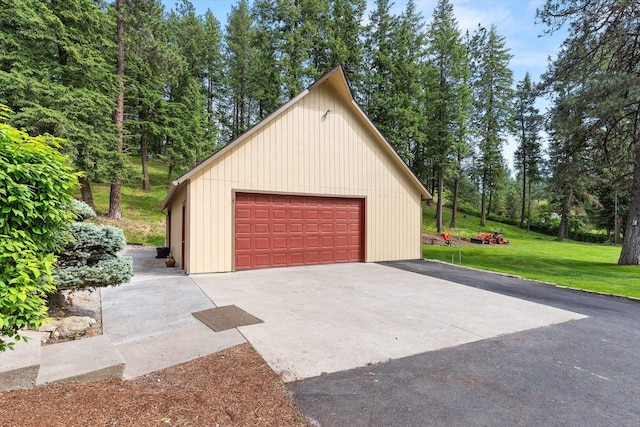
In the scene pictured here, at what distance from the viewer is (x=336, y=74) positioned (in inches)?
392

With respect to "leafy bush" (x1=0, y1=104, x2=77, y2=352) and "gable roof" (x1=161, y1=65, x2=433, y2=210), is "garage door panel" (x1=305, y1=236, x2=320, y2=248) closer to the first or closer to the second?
"gable roof" (x1=161, y1=65, x2=433, y2=210)

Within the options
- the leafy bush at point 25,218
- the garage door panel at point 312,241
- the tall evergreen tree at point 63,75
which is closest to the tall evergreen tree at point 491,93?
the garage door panel at point 312,241

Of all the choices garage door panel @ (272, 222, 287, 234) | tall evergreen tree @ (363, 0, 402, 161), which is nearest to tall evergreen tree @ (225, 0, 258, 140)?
tall evergreen tree @ (363, 0, 402, 161)

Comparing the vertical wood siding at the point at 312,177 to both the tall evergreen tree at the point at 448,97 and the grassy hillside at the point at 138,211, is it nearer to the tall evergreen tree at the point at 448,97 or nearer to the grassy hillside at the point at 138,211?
the grassy hillside at the point at 138,211

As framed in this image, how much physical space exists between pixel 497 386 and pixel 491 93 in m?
33.2

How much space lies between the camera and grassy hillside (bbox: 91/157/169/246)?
1602cm

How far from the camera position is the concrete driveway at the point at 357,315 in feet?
11.9

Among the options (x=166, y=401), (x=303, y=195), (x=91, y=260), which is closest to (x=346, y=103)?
(x=303, y=195)

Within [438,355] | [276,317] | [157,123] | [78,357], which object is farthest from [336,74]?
[157,123]

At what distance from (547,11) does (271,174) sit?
11.8 meters

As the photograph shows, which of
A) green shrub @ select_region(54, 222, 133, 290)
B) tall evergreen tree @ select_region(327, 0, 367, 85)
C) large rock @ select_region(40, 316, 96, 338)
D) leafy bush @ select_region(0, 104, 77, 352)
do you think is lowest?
large rock @ select_region(40, 316, 96, 338)

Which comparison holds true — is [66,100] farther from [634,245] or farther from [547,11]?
[634,245]

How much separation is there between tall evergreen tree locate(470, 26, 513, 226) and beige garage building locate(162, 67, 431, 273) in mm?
22543

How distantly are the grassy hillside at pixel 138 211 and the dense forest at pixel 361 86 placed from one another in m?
0.93
